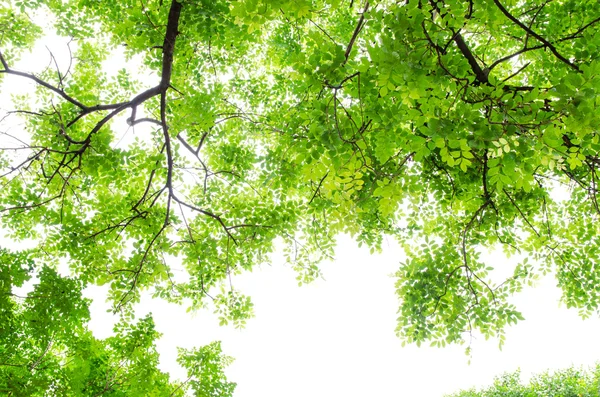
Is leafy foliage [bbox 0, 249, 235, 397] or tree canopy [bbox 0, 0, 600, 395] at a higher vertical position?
tree canopy [bbox 0, 0, 600, 395]

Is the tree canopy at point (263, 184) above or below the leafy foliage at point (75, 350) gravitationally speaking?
above

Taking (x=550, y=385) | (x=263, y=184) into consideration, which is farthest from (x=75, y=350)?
(x=550, y=385)

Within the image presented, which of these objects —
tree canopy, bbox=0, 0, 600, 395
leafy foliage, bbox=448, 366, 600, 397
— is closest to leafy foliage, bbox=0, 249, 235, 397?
tree canopy, bbox=0, 0, 600, 395

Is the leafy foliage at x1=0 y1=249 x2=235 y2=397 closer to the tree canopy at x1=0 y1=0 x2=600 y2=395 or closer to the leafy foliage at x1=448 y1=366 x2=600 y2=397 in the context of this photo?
the tree canopy at x1=0 y1=0 x2=600 y2=395

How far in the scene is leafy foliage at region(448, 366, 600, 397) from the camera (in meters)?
9.18

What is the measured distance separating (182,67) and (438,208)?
5396 millimetres

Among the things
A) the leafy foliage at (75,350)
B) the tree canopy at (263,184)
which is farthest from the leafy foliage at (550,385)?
the leafy foliage at (75,350)

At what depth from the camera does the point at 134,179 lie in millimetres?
6371

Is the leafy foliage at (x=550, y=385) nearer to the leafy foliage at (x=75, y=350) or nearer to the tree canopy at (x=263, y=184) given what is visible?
the tree canopy at (x=263, y=184)

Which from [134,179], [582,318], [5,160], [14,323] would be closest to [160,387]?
[14,323]

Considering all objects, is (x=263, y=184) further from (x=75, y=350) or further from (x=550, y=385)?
(x=550, y=385)

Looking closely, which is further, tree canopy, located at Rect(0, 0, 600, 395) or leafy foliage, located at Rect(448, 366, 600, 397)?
leafy foliage, located at Rect(448, 366, 600, 397)

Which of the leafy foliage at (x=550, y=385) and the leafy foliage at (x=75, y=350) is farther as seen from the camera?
the leafy foliage at (x=550, y=385)

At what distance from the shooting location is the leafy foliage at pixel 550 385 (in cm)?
918
